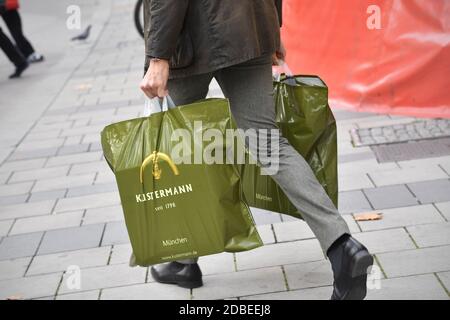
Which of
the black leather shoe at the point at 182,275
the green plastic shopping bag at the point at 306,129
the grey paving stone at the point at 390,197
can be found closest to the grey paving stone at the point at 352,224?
the grey paving stone at the point at 390,197

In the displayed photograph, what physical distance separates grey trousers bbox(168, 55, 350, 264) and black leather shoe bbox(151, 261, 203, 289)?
71 cm

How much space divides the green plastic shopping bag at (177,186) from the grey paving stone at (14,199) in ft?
7.13

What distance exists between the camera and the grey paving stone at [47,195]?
4934 millimetres

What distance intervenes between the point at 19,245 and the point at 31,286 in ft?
1.99

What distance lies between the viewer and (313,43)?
5.98 metres

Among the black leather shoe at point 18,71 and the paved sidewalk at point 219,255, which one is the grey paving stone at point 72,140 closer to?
the paved sidewalk at point 219,255

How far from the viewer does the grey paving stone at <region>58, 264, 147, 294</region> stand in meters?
3.56

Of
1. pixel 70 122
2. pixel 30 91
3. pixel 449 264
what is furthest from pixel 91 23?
pixel 449 264

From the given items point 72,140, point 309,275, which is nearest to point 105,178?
point 72,140

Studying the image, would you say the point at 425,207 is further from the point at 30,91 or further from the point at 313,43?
the point at 30,91

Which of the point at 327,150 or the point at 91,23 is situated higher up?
the point at 327,150

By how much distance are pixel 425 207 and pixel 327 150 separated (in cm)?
100

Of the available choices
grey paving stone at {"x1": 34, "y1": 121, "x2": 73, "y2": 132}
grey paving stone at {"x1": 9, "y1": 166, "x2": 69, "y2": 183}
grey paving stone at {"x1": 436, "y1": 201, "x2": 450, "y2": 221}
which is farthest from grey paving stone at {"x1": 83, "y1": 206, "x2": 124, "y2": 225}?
grey paving stone at {"x1": 34, "y1": 121, "x2": 73, "y2": 132}

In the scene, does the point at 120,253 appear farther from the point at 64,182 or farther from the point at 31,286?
the point at 64,182
